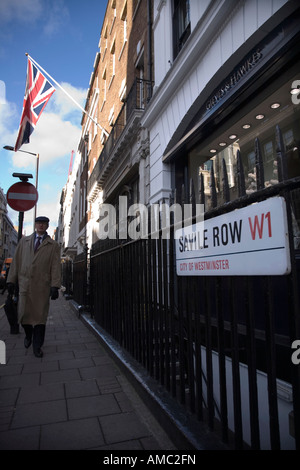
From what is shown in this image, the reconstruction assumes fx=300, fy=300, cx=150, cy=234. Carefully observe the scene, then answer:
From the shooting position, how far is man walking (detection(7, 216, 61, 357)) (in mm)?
4316

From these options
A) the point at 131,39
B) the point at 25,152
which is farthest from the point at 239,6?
the point at 25,152

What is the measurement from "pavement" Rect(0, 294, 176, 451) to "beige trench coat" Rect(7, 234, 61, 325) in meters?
0.62

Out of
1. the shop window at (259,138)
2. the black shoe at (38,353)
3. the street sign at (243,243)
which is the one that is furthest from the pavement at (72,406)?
the shop window at (259,138)

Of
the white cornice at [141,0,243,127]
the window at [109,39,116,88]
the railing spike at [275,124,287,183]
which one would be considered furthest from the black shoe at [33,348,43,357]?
the window at [109,39,116,88]

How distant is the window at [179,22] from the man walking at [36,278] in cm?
604

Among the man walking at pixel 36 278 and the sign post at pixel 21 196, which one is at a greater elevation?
the sign post at pixel 21 196

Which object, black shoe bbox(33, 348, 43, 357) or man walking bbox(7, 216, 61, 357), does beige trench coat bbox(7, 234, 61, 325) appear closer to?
man walking bbox(7, 216, 61, 357)

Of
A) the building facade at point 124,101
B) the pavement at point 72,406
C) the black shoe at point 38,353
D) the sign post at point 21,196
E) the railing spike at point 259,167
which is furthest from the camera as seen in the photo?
the building facade at point 124,101

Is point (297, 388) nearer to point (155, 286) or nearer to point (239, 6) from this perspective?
point (155, 286)

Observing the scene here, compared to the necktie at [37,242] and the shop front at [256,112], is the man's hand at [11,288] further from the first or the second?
the shop front at [256,112]

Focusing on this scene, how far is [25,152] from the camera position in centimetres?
2280

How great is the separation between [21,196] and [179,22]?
6.25 metres

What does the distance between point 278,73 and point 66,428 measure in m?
4.86

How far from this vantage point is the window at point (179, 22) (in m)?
7.55
